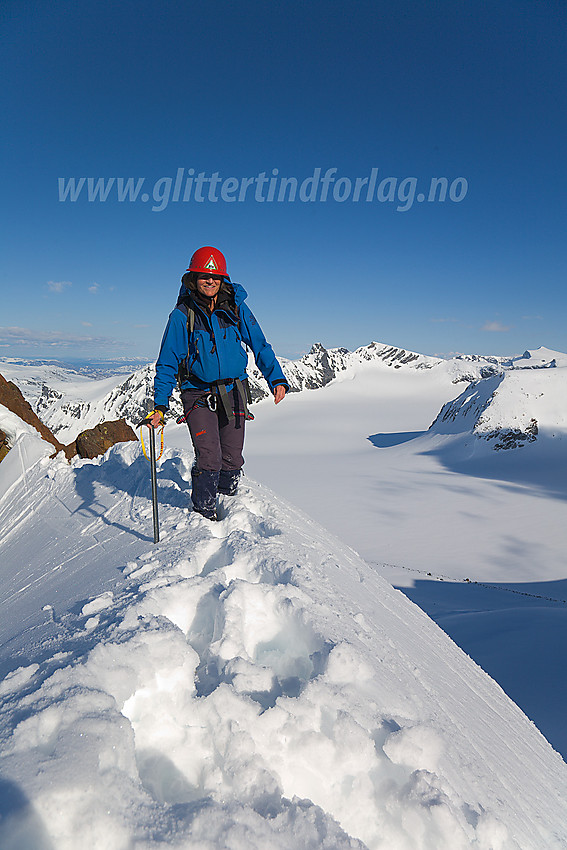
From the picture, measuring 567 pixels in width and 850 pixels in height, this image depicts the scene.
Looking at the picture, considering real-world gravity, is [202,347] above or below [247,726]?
above

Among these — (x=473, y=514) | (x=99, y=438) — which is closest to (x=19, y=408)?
(x=99, y=438)

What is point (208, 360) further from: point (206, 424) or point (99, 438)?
point (99, 438)

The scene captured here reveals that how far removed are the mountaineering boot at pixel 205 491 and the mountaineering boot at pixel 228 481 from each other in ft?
1.53

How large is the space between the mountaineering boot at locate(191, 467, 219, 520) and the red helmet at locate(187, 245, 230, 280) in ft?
6.73

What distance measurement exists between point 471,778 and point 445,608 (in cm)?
800

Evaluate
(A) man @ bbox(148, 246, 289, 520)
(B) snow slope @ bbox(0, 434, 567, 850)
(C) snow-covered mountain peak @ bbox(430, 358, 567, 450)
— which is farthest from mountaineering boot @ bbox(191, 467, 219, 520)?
(C) snow-covered mountain peak @ bbox(430, 358, 567, 450)

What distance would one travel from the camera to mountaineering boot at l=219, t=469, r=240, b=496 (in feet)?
16.4

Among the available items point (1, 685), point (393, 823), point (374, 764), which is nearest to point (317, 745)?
point (374, 764)

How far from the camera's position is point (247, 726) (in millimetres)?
1814

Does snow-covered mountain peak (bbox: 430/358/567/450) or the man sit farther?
snow-covered mountain peak (bbox: 430/358/567/450)

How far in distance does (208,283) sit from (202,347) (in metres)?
0.64

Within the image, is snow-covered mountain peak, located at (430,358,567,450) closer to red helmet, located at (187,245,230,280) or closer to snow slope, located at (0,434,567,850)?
red helmet, located at (187,245,230,280)

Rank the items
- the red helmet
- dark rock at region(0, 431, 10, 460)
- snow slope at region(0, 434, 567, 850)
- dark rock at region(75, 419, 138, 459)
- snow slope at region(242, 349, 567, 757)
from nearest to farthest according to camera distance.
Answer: snow slope at region(0, 434, 567, 850) < the red helmet < snow slope at region(242, 349, 567, 757) < dark rock at region(0, 431, 10, 460) < dark rock at region(75, 419, 138, 459)

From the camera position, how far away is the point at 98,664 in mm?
1988
